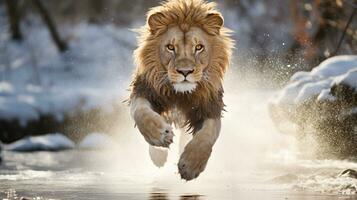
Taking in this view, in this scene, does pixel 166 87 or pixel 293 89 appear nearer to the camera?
pixel 166 87

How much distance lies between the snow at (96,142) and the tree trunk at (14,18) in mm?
7161

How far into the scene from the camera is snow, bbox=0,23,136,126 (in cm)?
1716

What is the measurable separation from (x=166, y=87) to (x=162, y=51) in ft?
0.89

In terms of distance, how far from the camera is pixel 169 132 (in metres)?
6.34

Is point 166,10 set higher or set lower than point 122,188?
higher

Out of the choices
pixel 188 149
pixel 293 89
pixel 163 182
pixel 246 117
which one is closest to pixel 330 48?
pixel 246 117

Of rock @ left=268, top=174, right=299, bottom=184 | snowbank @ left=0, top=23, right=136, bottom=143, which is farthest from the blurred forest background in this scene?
rock @ left=268, top=174, right=299, bottom=184

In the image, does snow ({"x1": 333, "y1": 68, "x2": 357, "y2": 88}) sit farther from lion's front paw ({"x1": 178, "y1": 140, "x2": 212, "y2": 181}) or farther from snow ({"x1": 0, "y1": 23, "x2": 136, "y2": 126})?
snow ({"x1": 0, "y1": 23, "x2": 136, "y2": 126})

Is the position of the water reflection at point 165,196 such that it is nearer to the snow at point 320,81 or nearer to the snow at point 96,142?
the snow at point 320,81

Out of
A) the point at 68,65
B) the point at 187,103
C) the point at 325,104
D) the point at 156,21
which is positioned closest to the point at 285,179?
the point at 187,103

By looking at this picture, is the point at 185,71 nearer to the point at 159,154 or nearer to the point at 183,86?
the point at 183,86

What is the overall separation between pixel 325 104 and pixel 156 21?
3269mm

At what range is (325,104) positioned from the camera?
9.91 metres

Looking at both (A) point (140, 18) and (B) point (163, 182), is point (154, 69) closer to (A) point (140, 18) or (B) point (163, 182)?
(B) point (163, 182)
